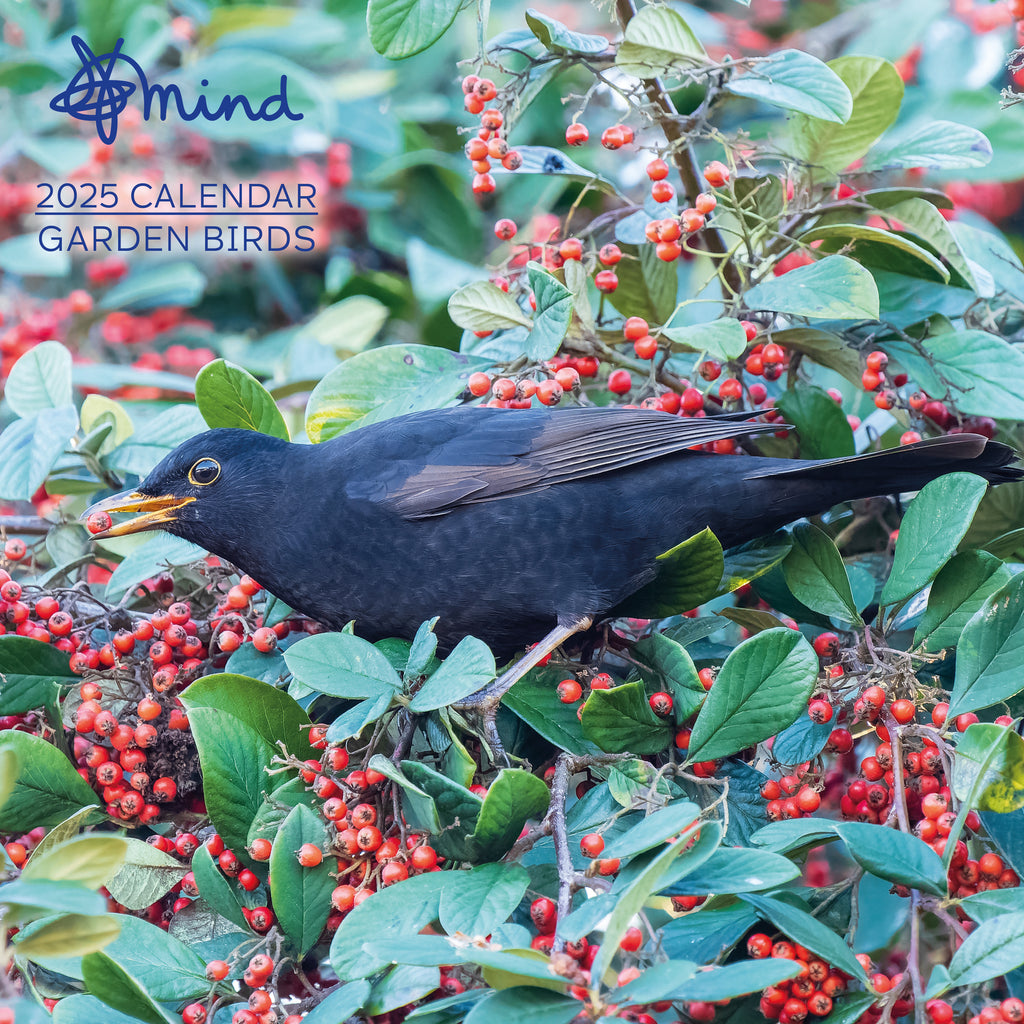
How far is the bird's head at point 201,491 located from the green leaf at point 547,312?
0.81 meters

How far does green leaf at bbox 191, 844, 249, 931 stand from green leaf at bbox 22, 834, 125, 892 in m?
0.56

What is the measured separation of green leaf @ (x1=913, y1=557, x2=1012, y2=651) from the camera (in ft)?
7.11

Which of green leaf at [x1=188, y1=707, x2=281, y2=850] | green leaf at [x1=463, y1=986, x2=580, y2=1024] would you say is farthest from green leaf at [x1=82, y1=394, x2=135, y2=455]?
green leaf at [x1=463, y1=986, x2=580, y2=1024]

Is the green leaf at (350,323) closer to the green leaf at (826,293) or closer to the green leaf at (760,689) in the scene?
the green leaf at (826,293)

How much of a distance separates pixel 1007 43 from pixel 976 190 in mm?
709

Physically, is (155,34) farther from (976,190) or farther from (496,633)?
(976,190)

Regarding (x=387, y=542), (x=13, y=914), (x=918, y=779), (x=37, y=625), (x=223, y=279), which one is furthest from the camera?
(x=223, y=279)

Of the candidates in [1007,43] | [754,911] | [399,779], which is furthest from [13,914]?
[1007,43]

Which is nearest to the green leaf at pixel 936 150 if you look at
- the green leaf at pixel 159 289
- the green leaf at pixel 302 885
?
the green leaf at pixel 302 885

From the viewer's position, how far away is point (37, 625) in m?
2.53

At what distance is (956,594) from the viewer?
219 cm

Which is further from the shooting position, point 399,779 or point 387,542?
point 387,542

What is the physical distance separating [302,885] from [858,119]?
226cm

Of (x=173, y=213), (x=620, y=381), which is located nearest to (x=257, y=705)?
(x=620, y=381)
